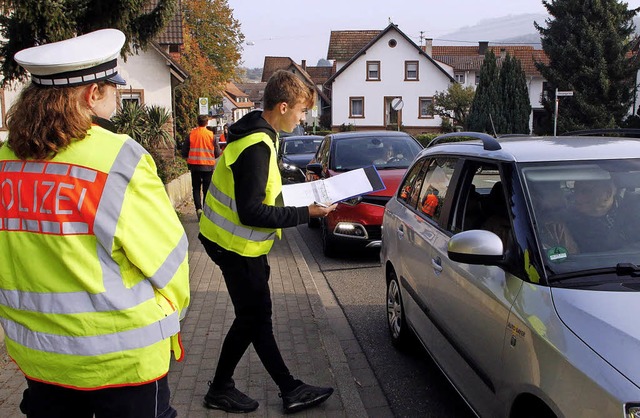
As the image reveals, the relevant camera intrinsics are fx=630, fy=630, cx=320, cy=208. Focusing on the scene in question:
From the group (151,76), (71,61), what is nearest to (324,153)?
(71,61)

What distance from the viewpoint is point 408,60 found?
2186 inches

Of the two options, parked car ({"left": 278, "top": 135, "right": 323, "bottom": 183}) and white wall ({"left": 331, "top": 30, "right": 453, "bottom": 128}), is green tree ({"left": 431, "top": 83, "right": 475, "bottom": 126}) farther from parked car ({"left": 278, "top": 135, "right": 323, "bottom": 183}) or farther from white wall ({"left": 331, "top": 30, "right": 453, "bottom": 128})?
parked car ({"left": 278, "top": 135, "right": 323, "bottom": 183})

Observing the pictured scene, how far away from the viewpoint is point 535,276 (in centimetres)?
281

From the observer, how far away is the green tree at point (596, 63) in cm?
3516

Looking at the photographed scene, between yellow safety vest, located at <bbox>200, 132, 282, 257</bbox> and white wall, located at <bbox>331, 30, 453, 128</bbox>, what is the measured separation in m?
52.9

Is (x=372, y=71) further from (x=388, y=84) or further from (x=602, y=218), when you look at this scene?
(x=602, y=218)

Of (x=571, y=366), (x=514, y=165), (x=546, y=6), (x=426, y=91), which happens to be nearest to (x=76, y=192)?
(x=571, y=366)

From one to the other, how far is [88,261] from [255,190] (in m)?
1.54

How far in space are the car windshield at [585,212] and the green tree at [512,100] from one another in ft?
120

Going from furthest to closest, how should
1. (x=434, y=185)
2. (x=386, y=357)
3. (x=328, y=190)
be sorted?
1. (x=386, y=357)
2. (x=434, y=185)
3. (x=328, y=190)

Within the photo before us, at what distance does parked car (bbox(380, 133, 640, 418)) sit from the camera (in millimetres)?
2301

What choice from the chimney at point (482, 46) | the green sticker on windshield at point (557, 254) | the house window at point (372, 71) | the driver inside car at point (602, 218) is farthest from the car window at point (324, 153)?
the chimney at point (482, 46)

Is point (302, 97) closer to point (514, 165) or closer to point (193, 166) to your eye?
point (514, 165)

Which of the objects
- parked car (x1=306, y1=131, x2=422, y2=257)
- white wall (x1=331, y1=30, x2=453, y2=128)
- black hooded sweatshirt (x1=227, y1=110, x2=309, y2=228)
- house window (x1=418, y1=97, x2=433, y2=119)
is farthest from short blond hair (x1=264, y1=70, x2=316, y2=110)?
white wall (x1=331, y1=30, x2=453, y2=128)
